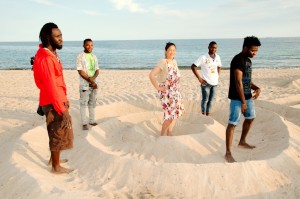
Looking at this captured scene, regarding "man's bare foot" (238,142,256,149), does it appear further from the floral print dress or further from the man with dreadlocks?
the man with dreadlocks

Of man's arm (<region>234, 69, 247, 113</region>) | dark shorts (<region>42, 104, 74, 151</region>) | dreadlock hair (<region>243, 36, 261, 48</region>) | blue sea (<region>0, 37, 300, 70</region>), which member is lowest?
blue sea (<region>0, 37, 300, 70</region>)

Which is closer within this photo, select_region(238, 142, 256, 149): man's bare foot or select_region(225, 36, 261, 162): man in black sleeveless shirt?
select_region(225, 36, 261, 162): man in black sleeveless shirt

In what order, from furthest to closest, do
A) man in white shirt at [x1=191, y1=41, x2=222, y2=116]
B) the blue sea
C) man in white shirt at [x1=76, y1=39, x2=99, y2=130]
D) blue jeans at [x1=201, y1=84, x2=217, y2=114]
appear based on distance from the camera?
the blue sea → blue jeans at [x1=201, y1=84, x2=217, y2=114] → man in white shirt at [x1=191, y1=41, x2=222, y2=116] → man in white shirt at [x1=76, y1=39, x2=99, y2=130]

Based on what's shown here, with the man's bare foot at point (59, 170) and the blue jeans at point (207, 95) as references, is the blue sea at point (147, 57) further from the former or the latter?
the man's bare foot at point (59, 170)

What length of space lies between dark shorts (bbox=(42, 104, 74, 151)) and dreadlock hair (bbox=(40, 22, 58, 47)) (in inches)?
32.0

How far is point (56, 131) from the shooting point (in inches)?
148

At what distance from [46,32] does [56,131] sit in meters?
1.29

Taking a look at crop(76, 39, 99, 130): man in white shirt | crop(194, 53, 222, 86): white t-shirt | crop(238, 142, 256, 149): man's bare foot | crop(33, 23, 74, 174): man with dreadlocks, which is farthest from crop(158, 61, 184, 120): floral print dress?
crop(33, 23, 74, 174): man with dreadlocks

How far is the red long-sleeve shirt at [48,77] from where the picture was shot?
345 centimetres

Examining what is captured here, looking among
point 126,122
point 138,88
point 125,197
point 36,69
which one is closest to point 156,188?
point 125,197

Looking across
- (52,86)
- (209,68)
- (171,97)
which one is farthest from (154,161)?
(209,68)

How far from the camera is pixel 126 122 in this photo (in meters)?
6.21

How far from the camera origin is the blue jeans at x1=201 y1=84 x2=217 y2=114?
618 centimetres

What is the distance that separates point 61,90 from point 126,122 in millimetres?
2610
